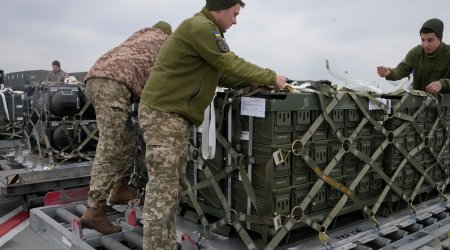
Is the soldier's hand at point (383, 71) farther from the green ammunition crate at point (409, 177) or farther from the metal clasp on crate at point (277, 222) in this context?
the metal clasp on crate at point (277, 222)

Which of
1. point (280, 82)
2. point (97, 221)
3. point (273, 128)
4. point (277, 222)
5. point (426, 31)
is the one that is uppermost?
point (426, 31)

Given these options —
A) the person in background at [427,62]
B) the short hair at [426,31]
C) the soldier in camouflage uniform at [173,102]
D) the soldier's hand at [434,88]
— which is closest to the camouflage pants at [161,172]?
the soldier in camouflage uniform at [173,102]

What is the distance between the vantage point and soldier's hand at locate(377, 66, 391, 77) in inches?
197

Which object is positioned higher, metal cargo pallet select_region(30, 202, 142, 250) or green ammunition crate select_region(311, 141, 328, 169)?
green ammunition crate select_region(311, 141, 328, 169)

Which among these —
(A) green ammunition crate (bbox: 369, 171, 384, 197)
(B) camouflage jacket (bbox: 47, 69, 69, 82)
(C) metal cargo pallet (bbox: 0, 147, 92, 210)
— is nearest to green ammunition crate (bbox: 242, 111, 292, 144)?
(A) green ammunition crate (bbox: 369, 171, 384, 197)

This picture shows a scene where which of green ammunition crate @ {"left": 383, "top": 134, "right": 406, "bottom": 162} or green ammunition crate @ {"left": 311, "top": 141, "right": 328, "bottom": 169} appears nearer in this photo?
green ammunition crate @ {"left": 311, "top": 141, "right": 328, "bottom": 169}

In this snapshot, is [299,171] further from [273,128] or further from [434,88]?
[434,88]

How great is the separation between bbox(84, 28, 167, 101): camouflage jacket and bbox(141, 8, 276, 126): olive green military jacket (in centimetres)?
85

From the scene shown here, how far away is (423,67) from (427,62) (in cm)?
7

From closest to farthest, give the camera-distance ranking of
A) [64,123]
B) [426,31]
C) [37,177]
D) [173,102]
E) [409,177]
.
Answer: [173,102], [409,177], [426,31], [37,177], [64,123]

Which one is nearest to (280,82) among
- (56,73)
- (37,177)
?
(37,177)

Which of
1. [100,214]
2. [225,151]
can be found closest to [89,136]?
[100,214]

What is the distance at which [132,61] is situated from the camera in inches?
148

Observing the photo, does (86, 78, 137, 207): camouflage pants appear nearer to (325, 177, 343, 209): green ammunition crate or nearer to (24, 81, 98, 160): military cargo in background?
(325, 177, 343, 209): green ammunition crate
